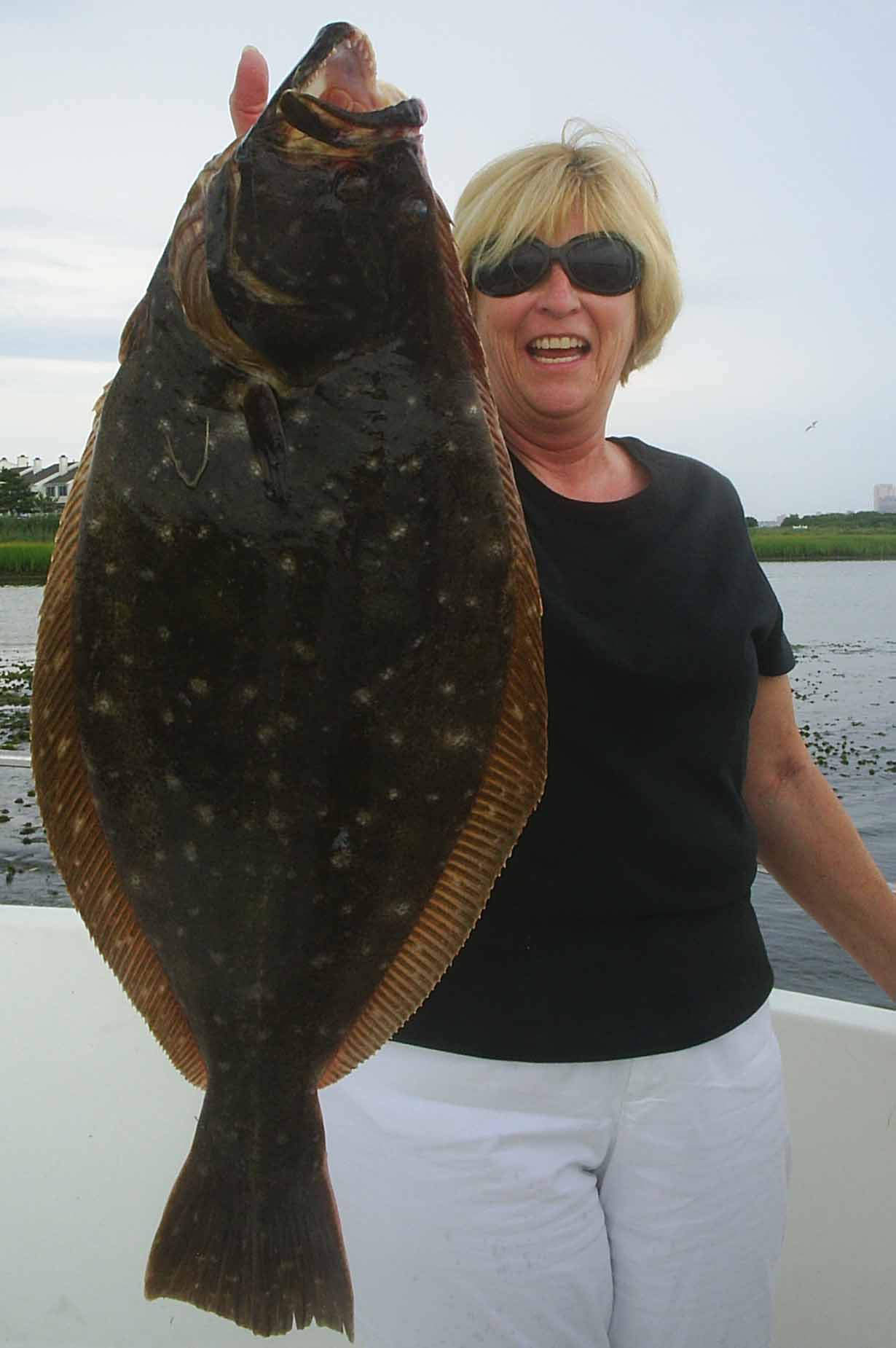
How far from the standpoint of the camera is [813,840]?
275cm

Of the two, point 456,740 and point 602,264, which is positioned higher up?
point 602,264

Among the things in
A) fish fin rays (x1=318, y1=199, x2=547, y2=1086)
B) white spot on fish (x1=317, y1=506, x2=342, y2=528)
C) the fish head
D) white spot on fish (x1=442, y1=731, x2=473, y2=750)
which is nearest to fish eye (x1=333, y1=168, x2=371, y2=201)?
the fish head

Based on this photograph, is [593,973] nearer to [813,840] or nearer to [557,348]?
[813,840]

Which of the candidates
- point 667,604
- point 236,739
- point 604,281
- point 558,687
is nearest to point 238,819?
point 236,739

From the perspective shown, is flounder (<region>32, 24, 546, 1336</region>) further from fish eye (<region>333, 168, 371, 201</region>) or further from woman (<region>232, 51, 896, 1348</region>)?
woman (<region>232, 51, 896, 1348</region>)

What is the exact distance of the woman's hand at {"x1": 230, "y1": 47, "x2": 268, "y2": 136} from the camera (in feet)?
5.30

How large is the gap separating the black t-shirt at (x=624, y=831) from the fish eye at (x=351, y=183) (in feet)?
3.02

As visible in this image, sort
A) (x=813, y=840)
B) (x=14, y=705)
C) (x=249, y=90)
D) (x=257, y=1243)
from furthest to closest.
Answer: (x=14, y=705), (x=813, y=840), (x=257, y=1243), (x=249, y=90)

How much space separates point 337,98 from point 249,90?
19cm

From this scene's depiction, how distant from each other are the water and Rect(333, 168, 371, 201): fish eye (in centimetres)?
583

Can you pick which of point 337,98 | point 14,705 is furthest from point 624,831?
point 14,705

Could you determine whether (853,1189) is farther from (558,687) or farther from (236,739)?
(236,739)

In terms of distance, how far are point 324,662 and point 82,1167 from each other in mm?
2736

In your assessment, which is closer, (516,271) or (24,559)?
(516,271)
